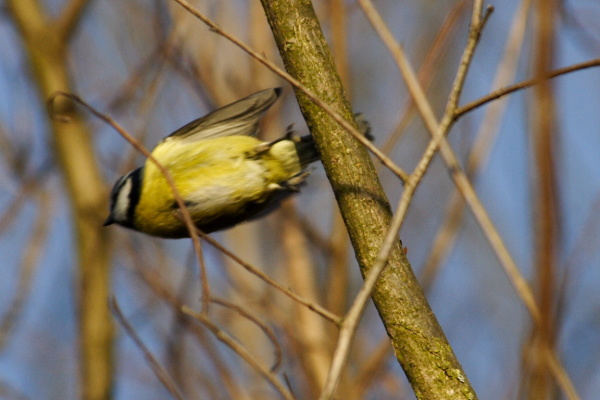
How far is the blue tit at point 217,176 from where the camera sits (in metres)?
2.20

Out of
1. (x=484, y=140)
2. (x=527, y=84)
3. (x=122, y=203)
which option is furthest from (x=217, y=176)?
(x=527, y=84)

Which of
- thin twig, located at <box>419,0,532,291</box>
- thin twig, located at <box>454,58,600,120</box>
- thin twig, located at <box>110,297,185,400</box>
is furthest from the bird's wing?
thin twig, located at <box>454,58,600,120</box>

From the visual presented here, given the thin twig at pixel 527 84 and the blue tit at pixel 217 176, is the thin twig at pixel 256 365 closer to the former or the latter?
the thin twig at pixel 527 84

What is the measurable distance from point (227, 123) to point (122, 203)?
0.44 metres

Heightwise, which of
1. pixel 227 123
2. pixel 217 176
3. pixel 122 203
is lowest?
pixel 122 203

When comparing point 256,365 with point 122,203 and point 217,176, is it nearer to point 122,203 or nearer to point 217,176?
point 217,176

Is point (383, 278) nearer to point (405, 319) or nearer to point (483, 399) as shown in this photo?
point (405, 319)

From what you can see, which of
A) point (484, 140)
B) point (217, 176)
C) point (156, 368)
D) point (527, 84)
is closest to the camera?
point (527, 84)

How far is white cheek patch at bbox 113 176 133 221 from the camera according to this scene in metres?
2.29

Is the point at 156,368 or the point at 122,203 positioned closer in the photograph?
the point at 156,368

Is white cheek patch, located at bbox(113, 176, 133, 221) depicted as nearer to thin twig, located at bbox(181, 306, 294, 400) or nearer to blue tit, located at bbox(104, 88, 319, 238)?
blue tit, located at bbox(104, 88, 319, 238)

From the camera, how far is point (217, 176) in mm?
2227

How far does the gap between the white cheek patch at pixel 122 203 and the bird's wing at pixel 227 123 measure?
0.72 feet

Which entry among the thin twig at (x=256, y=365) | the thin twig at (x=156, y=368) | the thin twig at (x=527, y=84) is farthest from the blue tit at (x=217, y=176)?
the thin twig at (x=256, y=365)
